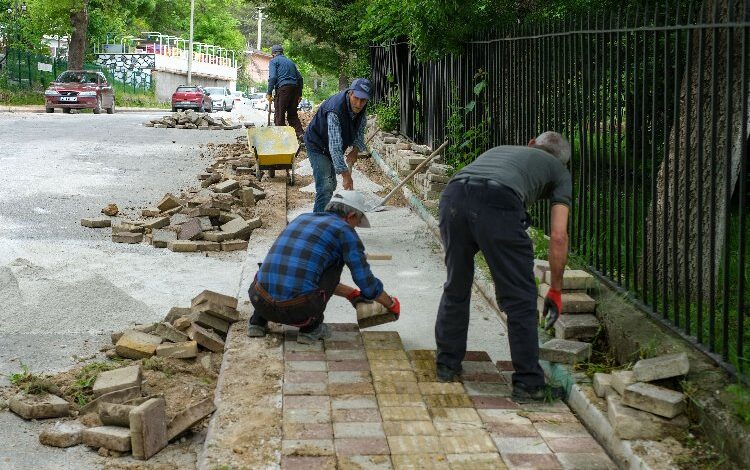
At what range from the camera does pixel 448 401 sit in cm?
508

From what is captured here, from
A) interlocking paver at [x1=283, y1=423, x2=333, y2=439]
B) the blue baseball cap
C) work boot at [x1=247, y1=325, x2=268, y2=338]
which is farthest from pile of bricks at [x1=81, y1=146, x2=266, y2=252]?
Result: interlocking paver at [x1=283, y1=423, x2=333, y2=439]

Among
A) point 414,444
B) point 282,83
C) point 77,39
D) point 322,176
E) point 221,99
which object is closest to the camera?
point 414,444

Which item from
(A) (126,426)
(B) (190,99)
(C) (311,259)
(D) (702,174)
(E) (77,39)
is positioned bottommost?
(A) (126,426)

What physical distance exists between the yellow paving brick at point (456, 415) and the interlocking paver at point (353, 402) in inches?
13.3

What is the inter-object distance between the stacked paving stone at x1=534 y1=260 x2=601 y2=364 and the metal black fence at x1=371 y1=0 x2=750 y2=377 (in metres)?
0.35

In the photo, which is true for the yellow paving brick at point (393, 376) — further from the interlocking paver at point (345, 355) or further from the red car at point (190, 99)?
the red car at point (190, 99)

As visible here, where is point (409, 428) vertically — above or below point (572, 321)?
below

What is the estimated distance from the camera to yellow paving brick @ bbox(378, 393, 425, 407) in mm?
4992

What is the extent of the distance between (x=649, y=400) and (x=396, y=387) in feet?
4.77

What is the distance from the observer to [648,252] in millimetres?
6438

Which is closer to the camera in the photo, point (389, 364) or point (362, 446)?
point (362, 446)

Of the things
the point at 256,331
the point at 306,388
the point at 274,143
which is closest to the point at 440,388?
the point at 306,388

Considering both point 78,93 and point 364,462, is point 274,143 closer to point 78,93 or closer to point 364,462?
point 364,462

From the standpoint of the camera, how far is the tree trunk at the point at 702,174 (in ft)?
16.5
